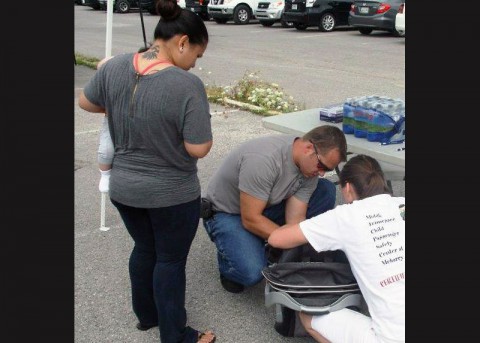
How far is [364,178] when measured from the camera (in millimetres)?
2686

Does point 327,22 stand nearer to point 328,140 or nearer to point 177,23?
point 328,140

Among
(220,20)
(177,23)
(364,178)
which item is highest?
(220,20)

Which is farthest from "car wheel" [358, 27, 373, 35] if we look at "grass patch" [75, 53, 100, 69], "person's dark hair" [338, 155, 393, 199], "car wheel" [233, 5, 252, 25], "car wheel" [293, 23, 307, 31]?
"person's dark hair" [338, 155, 393, 199]

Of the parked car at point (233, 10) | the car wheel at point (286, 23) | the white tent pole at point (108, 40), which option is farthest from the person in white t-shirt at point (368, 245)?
the parked car at point (233, 10)

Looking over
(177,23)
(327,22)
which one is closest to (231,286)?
(177,23)

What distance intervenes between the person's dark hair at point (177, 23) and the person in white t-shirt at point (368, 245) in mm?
876

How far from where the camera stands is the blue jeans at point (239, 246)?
329 cm

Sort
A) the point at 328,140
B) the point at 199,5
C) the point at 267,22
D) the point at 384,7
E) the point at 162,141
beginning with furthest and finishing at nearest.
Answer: the point at 199,5 < the point at 267,22 < the point at 384,7 < the point at 328,140 < the point at 162,141

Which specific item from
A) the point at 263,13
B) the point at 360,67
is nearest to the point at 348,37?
the point at 263,13

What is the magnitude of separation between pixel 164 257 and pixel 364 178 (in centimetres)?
93

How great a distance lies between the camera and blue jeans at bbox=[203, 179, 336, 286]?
3.29 meters

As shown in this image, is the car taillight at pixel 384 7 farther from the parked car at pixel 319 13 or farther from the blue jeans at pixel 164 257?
the blue jeans at pixel 164 257

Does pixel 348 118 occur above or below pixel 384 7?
below

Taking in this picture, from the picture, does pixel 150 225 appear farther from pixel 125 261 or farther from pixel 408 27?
pixel 408 27
